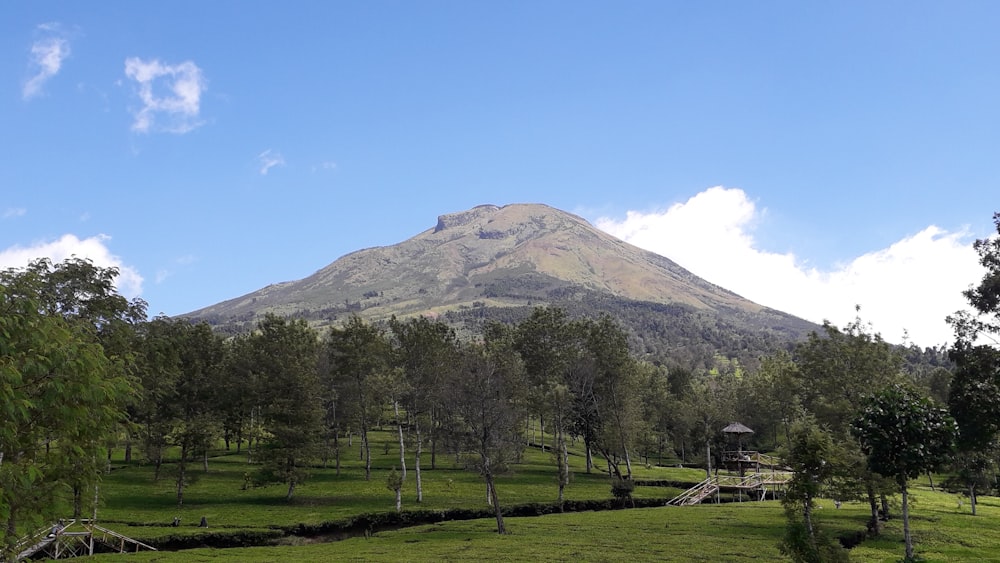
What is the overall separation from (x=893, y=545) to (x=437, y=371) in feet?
144

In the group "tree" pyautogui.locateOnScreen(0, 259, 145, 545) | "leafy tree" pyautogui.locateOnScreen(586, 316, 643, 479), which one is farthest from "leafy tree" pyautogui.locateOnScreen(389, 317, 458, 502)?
"tree" pyautogui.locateOnScreen(0, 259, 145, 545)

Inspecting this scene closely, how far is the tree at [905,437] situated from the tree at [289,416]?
46.5 meters

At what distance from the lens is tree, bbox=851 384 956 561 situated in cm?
2984

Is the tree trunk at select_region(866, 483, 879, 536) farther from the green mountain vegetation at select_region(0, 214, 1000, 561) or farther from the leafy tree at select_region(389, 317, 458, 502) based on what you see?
the leafy tree at select_region(389, 317, 458, 502)

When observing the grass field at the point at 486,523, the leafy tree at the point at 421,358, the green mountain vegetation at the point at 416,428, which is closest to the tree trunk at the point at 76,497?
the green mountain vegetation at the point at 416,428

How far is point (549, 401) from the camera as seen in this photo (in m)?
68.2

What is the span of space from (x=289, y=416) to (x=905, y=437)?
1974 inches

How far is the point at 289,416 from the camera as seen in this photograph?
190ft

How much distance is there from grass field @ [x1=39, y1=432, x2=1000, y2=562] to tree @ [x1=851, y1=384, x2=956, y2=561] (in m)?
4.64

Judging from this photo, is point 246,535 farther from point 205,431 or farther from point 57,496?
point 57,496

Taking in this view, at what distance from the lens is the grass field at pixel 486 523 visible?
109 ft

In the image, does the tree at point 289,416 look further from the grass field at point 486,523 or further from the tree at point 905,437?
the tree at point 905,437

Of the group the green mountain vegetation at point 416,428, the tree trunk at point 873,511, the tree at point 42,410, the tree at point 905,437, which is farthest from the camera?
the tree trunk at point 873,511

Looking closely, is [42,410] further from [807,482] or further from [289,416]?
[289,416]
